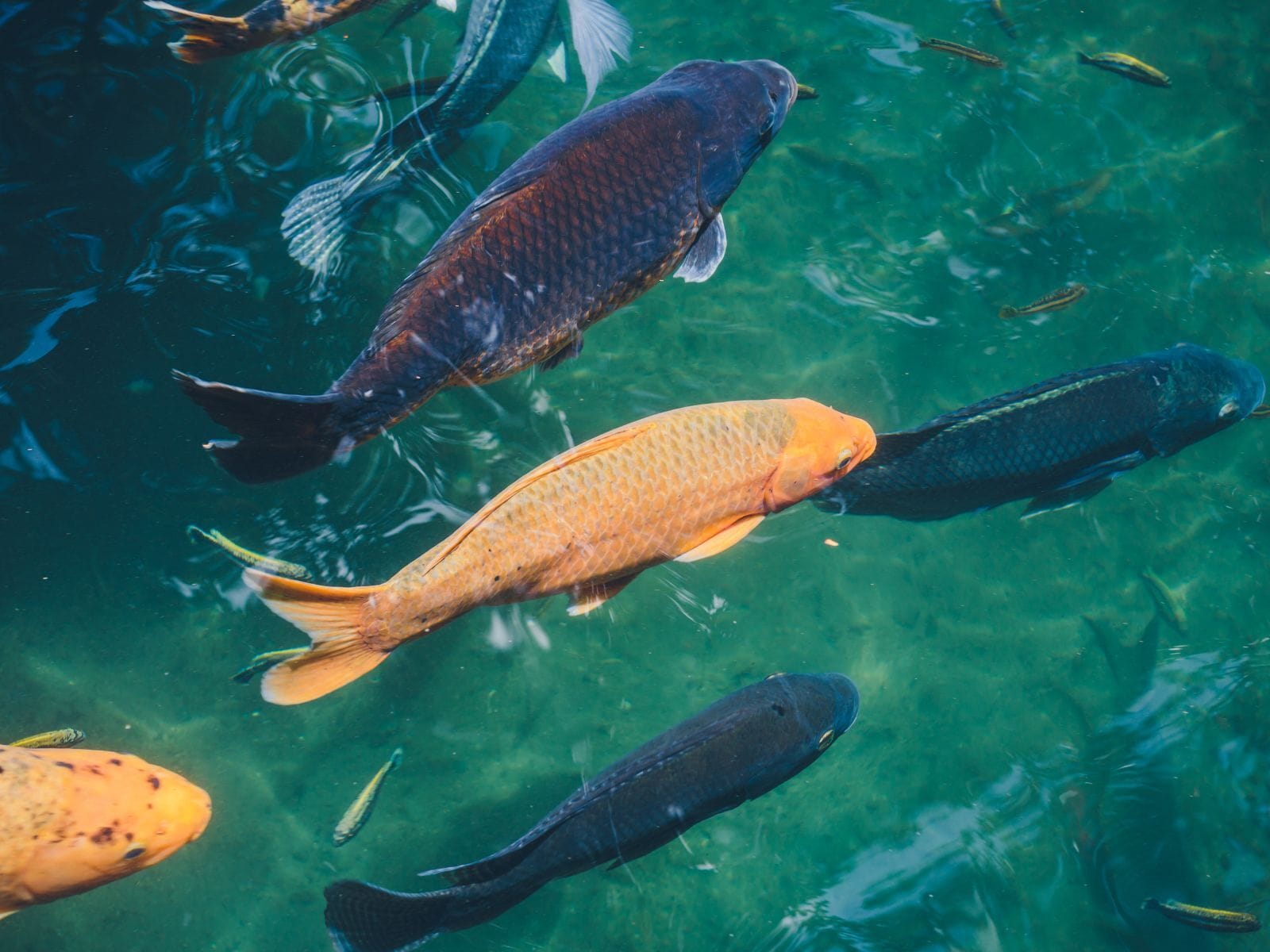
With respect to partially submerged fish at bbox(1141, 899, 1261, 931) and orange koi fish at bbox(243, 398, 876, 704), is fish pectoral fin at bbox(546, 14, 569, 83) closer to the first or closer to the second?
orange koi fish at bbox(243, 398, 876, 704)

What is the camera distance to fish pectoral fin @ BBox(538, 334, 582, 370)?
9.09 feet

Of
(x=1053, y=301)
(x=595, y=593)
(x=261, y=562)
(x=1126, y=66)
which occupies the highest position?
(x=1126, y=66)

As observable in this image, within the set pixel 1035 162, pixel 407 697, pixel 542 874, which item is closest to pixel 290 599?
pixel 542 874

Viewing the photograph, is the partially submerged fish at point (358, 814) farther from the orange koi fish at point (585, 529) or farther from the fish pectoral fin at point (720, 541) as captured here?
the fish pectoral fin at point (720, 541)

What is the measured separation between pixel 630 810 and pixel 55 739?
2.86 m

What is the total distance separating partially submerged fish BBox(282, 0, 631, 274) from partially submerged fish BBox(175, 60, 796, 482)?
120 centimetres

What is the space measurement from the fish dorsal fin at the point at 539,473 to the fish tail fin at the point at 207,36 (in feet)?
7.77

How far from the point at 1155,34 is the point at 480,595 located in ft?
21.9

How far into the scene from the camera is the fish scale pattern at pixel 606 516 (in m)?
2.53

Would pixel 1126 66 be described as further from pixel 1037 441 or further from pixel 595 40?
pixel 595 40

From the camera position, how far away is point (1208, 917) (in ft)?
13.3

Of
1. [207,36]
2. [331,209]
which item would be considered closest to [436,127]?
[331,209]

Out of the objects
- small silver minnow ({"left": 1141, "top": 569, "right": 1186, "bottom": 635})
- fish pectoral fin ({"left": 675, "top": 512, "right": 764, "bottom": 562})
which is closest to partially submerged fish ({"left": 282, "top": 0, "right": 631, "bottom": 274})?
fish pectoral fin ({"left": 675, "top": 512, "right": 764, "bottom": 562})

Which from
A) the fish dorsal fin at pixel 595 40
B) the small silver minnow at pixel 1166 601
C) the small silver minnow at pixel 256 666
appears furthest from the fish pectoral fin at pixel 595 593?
the small silver minnow at pixel 1166 601
